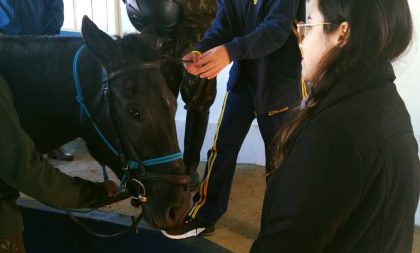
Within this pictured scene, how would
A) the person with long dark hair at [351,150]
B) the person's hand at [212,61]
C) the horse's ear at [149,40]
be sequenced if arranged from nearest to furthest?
the person with long dark hair at [351,150]
the horse's ear at [149,40]
the person's hand at [212,61]

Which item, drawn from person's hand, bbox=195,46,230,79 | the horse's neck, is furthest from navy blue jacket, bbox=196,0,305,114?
the horse's neck

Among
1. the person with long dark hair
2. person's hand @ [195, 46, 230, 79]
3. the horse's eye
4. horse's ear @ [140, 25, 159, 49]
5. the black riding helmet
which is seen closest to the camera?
the person with long dark hair

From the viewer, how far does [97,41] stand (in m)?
1.17

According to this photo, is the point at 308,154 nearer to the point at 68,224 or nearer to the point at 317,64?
the point at 317,64

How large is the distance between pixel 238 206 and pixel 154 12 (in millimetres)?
1291

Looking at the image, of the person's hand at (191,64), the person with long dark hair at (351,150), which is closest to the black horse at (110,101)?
the person's hand at (191,64)

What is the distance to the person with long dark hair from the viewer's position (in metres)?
0.61

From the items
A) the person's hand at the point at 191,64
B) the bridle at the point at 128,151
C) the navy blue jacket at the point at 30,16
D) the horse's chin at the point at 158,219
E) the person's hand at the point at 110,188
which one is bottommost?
the horse's chin at the point at 158,219

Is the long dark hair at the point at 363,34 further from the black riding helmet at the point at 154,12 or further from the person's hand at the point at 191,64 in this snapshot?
the black riding helmet at the point at 154,12

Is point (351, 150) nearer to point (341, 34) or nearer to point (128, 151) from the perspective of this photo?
point (341, 34)

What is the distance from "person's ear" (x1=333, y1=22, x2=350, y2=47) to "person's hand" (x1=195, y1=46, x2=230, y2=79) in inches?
30.3

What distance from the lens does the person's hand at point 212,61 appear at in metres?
1.40

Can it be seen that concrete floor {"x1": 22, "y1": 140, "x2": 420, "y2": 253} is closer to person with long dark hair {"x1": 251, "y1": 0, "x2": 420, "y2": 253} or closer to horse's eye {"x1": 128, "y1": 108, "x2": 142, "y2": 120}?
horse's eye {"x1": 128, "y1": 108, "x2": 142, "y2": 120}

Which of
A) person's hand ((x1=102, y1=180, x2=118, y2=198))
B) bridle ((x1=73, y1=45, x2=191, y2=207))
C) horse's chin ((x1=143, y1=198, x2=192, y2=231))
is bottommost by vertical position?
horse's chin ((x1=143, y1=198, x2=192, y2=231))
